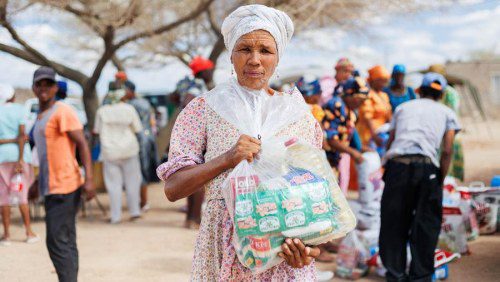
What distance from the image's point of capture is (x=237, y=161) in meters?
1.98

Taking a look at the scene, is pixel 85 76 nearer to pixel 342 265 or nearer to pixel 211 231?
pixel 342 265

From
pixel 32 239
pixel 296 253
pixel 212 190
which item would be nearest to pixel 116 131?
pixel 32 239

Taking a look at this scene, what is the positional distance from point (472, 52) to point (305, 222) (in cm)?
6364

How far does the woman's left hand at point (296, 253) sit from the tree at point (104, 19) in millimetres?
7246

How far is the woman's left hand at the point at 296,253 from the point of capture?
1.91 meters

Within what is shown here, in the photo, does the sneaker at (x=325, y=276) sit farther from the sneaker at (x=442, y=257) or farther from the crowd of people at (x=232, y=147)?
the sneaker at (x=442, y=257)

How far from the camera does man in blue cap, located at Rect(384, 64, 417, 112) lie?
320 inches

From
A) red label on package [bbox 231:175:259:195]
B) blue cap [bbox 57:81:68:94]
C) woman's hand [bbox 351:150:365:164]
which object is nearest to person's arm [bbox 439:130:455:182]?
woman's hand [bbox 351:150:365:164]

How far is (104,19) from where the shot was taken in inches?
367

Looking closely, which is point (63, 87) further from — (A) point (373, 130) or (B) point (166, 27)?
(A) point (373, 130)

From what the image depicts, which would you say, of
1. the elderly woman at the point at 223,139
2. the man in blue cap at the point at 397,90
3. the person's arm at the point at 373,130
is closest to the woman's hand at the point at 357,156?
the person's arm at the point at 373,130

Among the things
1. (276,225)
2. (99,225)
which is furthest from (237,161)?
(99,225)

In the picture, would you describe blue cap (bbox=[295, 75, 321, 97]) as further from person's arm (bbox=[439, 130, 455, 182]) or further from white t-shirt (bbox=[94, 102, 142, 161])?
white t-shirt (bbox=[94, 102, 142, 161])

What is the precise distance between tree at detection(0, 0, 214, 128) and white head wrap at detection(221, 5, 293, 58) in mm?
6716
